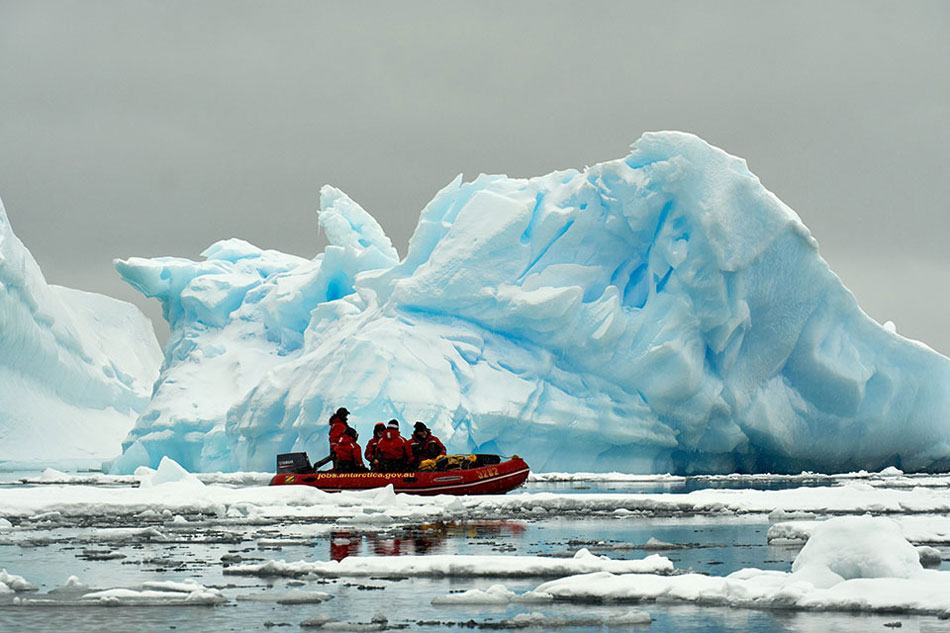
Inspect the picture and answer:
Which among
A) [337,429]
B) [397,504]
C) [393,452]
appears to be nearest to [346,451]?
[337,429]

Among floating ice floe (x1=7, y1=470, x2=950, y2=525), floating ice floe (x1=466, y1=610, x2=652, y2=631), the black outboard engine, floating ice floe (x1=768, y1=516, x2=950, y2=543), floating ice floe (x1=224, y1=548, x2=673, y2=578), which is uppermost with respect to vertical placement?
the black outboard engine

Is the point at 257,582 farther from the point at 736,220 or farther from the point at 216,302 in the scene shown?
the point at 216,302

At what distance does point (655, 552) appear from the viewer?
946 centimetres

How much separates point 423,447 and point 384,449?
65cm

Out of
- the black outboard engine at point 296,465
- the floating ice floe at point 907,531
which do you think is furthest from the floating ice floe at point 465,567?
the black outboard engine at point 296,465

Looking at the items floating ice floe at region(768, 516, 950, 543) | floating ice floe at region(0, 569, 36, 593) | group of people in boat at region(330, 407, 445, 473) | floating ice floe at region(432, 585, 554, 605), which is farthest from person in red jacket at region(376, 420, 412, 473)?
floating ice floe at region(432, 585, 554, 605)

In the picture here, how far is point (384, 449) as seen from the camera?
1705 cm

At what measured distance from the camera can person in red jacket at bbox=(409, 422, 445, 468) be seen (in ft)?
56.4

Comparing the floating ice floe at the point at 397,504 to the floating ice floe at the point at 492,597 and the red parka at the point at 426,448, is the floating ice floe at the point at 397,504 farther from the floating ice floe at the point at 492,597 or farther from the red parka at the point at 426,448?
the floating ice floe at the point at 492,597

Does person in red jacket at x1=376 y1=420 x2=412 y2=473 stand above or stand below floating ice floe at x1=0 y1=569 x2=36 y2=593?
above

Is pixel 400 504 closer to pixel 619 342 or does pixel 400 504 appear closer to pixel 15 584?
pixel 15 584

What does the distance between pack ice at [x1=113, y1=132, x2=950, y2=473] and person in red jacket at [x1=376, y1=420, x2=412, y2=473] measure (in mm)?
4232

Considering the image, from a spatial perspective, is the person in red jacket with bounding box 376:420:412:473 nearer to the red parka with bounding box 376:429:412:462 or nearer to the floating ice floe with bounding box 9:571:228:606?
the red parka with bounding box 376:429:412:462

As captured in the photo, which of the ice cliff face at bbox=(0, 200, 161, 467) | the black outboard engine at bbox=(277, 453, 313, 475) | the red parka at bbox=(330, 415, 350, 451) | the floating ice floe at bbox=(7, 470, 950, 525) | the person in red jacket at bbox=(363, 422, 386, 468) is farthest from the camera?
the ice cliff face at bbox=(0, 200, 161, 467)
